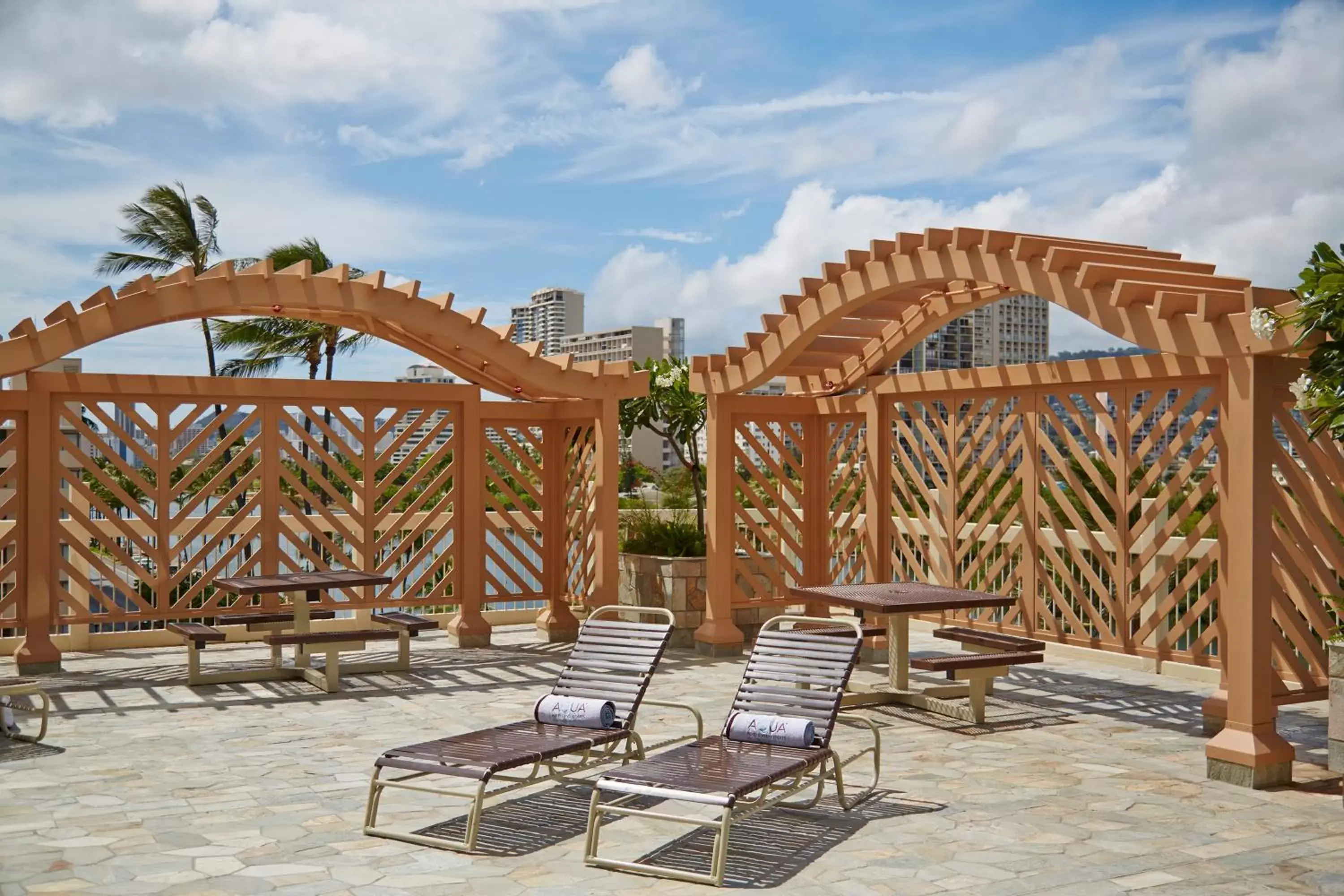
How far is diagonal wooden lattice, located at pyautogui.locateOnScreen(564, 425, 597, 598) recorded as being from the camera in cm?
1247

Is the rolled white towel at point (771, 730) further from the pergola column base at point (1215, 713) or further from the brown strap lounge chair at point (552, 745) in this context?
the pergola column base at point (1215, 713)

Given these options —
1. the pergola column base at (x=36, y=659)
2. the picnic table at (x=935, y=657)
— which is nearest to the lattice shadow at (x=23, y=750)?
the pergola column base at (x=36, y=659)

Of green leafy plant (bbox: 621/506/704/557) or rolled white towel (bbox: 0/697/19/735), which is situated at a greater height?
green leafy plant (bbox: 621/506/704/557)

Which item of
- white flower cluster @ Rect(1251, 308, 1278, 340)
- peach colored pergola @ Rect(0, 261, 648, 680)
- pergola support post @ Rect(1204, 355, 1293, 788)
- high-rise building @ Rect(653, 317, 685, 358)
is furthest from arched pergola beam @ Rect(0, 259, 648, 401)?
high-rise building @ Rect(653, 317, 685, 358)

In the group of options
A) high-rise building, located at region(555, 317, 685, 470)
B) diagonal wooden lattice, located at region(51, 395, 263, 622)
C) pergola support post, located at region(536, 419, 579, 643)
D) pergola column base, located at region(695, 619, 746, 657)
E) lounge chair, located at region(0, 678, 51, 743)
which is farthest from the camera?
high-rise building, located at region(555, 317, 685, 470)

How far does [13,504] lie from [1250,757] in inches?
383

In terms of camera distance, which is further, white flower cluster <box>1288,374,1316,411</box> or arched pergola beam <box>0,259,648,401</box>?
arched pergola beam <box>0,259,648,401</box>

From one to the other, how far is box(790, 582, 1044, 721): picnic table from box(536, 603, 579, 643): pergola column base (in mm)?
3869

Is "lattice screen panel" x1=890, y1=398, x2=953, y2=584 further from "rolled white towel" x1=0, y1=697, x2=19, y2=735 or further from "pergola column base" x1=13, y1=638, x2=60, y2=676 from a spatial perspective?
"pergola column base" x1=13, y1=638, x2=60, y2=676

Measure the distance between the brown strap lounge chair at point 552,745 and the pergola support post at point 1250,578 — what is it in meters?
3.01

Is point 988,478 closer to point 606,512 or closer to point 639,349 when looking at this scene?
point 606,512

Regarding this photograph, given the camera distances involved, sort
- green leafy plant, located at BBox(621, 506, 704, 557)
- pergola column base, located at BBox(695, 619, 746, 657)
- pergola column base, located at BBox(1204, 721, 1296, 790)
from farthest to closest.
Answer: green leafy plant, located at BBox(621, 506, 704, 557), pergola column base, located at BBox(695, 619, 746, 657), pergola column base, located at BBox(1204, 721, 1296, 790)

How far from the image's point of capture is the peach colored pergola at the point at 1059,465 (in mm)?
7004

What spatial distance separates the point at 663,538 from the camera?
12.7 metres
